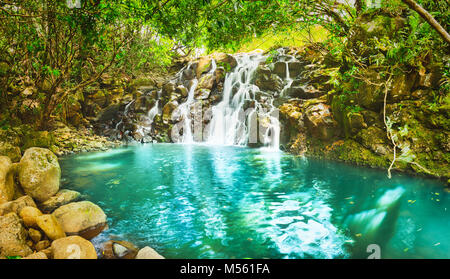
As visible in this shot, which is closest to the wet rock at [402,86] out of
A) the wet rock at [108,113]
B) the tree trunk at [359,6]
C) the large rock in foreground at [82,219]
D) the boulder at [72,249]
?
the tree trunk at [359,6]

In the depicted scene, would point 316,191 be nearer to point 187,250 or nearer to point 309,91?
point 187,250

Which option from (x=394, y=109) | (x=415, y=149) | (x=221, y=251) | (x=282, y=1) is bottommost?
(x=221, y=251)

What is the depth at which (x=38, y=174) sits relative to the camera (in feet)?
17.0

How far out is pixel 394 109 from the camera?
8.05 metres

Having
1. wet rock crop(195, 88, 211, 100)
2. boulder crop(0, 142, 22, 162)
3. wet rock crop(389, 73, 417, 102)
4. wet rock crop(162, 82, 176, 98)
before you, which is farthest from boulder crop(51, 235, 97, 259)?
wet rock crop(162, 82, 176, 98)

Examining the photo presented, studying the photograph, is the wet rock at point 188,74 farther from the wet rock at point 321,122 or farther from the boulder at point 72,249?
the boulder at point 72,249

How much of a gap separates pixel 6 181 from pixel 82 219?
193 cm

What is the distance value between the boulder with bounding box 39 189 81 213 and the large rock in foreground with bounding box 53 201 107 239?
1.04 m

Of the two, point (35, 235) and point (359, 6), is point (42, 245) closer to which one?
point (35, 235)

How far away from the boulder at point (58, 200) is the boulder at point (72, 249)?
2262 mm

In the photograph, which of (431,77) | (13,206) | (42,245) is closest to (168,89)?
(13,206)

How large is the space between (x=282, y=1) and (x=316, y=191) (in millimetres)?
5576
